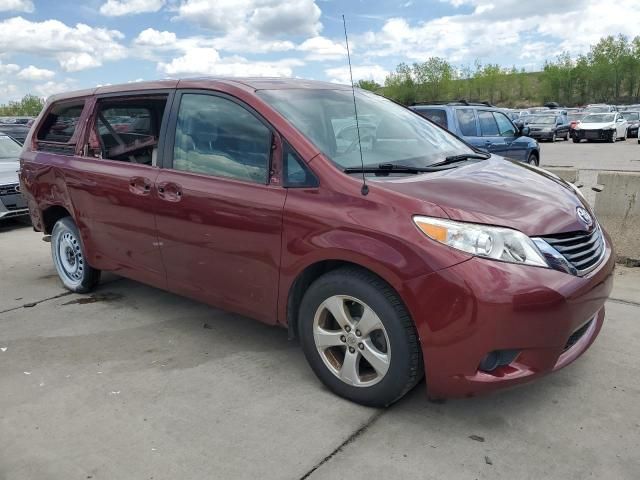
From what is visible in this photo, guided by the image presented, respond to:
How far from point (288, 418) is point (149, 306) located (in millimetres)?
2230

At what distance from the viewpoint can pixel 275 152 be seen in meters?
3.29

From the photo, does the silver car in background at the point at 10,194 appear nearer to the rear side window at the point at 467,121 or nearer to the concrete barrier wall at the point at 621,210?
the rear side window at the point at 467,121

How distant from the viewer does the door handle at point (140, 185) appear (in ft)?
12.9

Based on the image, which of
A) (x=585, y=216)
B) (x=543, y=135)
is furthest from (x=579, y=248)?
(x=543, y=135)

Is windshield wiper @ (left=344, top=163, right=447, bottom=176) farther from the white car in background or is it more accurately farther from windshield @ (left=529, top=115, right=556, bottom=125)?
windshield @ (left=529, top=115, right=556, bottom=125)

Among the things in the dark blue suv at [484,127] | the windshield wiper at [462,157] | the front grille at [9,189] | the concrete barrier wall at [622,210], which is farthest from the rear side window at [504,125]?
the front grille at [9,189]

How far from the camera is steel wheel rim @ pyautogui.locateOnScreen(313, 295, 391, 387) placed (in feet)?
9.50

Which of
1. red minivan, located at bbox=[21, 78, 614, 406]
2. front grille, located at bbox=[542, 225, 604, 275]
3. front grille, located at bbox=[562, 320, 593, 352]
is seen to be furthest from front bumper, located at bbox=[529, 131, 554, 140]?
front grille, located at bbox=[562, 320, 593, 352]

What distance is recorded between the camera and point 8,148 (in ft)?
32.4

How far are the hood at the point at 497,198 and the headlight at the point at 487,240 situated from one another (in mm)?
39

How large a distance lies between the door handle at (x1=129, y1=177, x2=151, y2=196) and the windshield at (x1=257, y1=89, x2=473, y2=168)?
1.07 m

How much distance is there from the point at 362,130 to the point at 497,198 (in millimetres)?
1049

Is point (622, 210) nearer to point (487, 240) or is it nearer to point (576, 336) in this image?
point (576, 336)

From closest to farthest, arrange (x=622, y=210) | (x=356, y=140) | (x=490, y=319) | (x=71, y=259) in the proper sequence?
(x=490, y=319) → (x=356, y=140) → (x=71, y=259) → (x=622, y=210)
